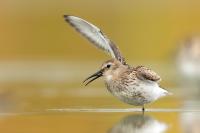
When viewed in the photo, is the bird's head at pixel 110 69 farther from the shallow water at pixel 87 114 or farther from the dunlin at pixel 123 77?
the shallow water at pixel 87 114

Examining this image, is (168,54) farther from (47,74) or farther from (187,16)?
(187,16)

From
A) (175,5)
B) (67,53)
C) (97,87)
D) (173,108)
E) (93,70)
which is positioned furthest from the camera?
(175,5)

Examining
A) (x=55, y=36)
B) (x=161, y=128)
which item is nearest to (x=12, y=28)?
(x=55, y=36)

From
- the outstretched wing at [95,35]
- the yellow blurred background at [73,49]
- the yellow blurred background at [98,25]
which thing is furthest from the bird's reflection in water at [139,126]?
the yellow blurred background at [98,25]

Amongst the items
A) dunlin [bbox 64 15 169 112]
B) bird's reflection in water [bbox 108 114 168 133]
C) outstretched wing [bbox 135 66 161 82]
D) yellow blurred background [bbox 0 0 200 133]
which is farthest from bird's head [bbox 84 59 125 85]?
bird's reflection in water [bbox 108 114 168 133]

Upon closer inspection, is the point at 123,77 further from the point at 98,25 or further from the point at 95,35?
the point at 98,25

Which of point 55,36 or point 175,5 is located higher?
point 175,5

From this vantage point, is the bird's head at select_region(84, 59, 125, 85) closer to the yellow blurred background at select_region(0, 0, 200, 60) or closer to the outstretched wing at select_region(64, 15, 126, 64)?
the outstretched wing at select_region(64, 15, 126, 64)
